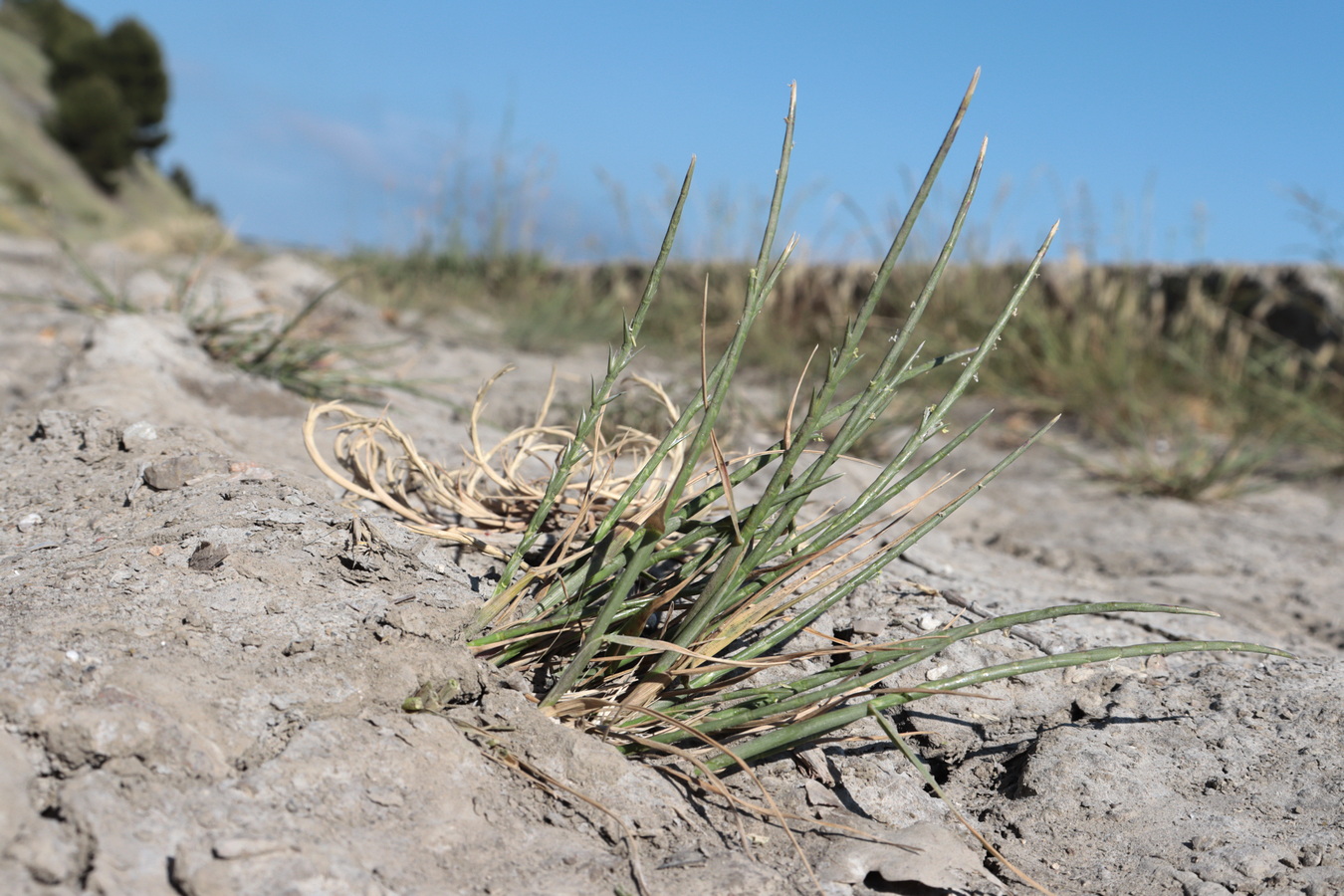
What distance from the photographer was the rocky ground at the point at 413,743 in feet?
2.92

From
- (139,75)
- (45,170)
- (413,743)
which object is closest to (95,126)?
(45,170)

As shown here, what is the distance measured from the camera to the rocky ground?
2.92ft

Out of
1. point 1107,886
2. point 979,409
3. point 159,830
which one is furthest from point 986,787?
point 979,409

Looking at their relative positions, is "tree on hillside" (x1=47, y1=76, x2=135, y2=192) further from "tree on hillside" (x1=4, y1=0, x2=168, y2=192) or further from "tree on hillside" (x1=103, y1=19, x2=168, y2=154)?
"tree on hillside" (x1=103, y1=19, x2=168, y2=154)

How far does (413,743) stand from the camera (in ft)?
3.34

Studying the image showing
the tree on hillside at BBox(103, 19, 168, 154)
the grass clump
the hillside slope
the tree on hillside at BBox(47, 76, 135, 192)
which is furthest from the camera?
the tree on hillside at BBox(103, 19, 168, 154)

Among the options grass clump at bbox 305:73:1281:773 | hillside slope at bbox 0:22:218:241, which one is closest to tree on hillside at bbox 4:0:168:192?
hillside slope at bbox 0:22:218:241

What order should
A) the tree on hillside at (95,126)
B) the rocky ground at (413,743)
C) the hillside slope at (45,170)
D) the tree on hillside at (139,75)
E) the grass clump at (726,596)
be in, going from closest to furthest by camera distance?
the rocky ground at (413,743) → the grass clump at (726,596) → the hillside slope at (45,170) → the tree on hillside at (95,126) → the tree on hillside at (139,75)

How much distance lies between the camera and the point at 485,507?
63.4 inches

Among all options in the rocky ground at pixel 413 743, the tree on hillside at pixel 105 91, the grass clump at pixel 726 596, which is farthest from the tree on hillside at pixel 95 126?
the grass clump at pixel 726 596

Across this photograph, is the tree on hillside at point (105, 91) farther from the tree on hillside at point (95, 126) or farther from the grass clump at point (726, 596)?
the grass clump at point (726, 596)

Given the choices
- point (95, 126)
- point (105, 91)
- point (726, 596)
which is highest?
point (105, 91)

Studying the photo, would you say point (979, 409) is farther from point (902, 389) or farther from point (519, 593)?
point (519, 593)

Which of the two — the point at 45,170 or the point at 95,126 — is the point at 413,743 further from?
the point at 95,126
